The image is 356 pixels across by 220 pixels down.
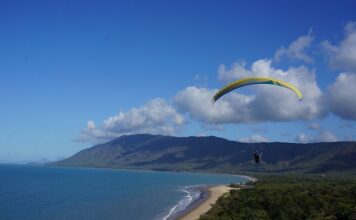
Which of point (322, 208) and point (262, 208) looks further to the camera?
point (262, 208)

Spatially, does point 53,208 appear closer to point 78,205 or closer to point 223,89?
point 78,205

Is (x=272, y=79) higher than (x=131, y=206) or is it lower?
higher

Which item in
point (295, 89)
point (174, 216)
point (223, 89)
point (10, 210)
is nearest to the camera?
point (295, 89)

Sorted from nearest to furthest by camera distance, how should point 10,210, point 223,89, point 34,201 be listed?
point 223,89 < point 10,210 < point 34,201

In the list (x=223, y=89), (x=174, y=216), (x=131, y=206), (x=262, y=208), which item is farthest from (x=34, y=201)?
(x=223, y=89)

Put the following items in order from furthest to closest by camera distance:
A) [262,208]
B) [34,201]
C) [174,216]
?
[34,201] → [174,216] → [262,208]

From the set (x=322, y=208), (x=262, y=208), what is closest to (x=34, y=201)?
(x=262, y=208)

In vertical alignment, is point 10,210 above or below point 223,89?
below

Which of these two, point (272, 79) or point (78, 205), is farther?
point (78, 205)

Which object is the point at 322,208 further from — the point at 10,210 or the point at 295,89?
the point at 10,210

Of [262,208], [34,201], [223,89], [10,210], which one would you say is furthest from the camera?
[34,201]
